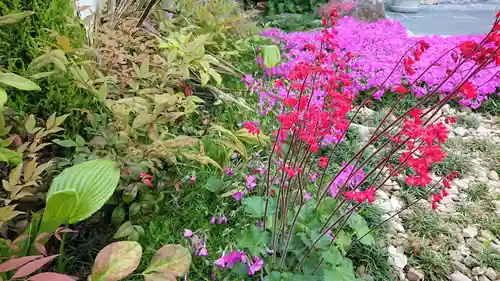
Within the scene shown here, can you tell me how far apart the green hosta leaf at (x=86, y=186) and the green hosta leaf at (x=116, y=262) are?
0.15 metres

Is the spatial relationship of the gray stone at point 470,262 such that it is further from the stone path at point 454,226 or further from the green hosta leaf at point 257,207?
the green hosta leaf at point 257,207

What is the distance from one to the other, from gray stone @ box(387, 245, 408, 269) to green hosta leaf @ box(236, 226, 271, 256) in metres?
0.63

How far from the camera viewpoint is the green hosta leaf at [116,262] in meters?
1.10

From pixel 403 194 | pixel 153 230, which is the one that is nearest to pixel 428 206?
pixel 403 194

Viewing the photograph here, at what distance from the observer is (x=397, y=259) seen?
5.70 feet

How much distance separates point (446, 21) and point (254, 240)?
21.9 ft

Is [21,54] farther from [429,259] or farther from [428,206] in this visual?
[428,206]

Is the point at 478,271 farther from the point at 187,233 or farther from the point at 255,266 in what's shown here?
the point at 187,233

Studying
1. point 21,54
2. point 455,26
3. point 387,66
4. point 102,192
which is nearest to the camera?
point 102,192

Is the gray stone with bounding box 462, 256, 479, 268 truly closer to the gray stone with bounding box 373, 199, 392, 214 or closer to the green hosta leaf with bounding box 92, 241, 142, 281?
the gray stone with bounding box 373, 199, 392, 214

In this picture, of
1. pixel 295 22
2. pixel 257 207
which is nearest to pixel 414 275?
pixel 257 207

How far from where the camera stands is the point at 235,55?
310 cm

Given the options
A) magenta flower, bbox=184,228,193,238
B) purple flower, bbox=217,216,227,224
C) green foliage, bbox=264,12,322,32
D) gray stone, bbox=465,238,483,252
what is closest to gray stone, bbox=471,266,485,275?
gray stone, bbox=465,238,483,252

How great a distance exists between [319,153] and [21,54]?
1.53 metres
